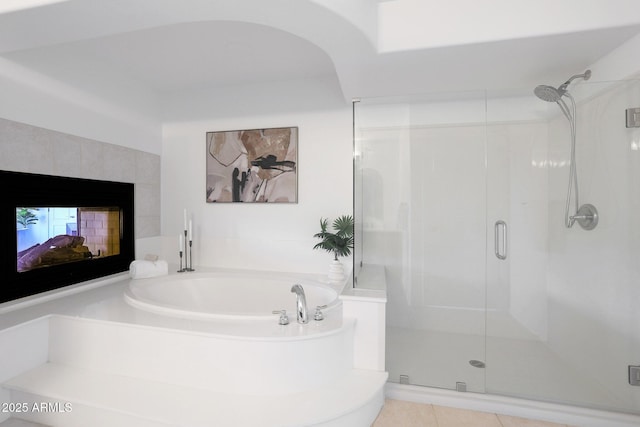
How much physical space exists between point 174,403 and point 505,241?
7.48 ft

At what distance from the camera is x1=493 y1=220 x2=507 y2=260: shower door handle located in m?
2.20

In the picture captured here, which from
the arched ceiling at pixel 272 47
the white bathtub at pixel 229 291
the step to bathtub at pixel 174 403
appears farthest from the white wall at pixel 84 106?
the step to bathtub at pixel 174 403

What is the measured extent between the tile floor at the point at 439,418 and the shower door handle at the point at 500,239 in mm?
1006

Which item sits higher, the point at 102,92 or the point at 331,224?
the point at 102,92

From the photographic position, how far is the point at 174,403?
1.57m

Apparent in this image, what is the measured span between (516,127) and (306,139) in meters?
1.76

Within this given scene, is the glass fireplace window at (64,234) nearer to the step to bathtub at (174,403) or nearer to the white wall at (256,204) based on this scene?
the white wall at (256,204)

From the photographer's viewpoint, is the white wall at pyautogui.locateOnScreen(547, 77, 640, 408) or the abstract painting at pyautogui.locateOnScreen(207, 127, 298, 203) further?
the abstract painting at pyautogui.locateOnScreen(207, 127, 298, 203)

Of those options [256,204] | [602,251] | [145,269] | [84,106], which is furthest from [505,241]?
[84,106]

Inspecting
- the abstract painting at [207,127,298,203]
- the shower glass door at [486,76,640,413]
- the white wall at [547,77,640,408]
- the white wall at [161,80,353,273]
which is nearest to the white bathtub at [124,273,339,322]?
the white wall at [161,80,353,273]

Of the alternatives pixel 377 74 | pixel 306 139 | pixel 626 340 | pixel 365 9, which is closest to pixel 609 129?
pixel 626 340

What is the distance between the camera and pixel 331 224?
9.80ft

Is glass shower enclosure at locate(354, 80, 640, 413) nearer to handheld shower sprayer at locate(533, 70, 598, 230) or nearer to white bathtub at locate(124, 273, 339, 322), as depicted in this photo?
handheld shower sprayer at locate(533, 70, 598, 230)

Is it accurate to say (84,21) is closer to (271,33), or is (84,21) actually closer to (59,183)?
(271,33)
